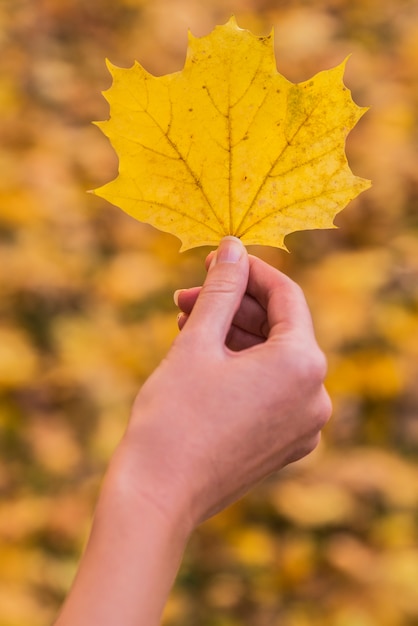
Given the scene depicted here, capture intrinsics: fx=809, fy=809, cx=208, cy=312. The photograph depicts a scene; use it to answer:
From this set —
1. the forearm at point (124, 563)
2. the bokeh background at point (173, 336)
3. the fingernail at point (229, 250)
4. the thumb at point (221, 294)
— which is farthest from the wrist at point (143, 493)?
the bokeh background at point (173, 336)

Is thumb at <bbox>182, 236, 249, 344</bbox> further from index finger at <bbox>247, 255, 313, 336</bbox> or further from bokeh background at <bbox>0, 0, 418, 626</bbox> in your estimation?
bokeh background at <bbox>0, 0, 418, 626</bbox>

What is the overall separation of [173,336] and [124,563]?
1.35 metres

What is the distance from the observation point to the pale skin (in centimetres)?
78

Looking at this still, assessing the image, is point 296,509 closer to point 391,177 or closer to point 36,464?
point 36,464

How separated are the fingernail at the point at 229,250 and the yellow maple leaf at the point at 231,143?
29 mm

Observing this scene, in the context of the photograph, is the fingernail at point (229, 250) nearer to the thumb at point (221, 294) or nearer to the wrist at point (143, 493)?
the thumb at point (221, 294)

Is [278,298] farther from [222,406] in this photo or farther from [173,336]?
[173,336]

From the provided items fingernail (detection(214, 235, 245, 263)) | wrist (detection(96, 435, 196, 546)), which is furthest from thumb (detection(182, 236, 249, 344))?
wrist (detection(96, 435, 196, 546))

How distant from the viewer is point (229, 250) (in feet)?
3.33

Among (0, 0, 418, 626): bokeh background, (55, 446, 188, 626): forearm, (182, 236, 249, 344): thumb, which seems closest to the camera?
(55, 446, 188, 626): forearm

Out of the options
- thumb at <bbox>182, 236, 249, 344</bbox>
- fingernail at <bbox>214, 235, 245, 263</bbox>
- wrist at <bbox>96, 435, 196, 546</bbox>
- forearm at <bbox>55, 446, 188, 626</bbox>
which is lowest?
forearm at <bbox>55, 446, 188, 626</bbox>

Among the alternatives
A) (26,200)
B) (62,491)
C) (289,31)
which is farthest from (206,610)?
(289,31)

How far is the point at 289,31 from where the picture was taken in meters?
3.07

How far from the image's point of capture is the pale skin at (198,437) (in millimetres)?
778
